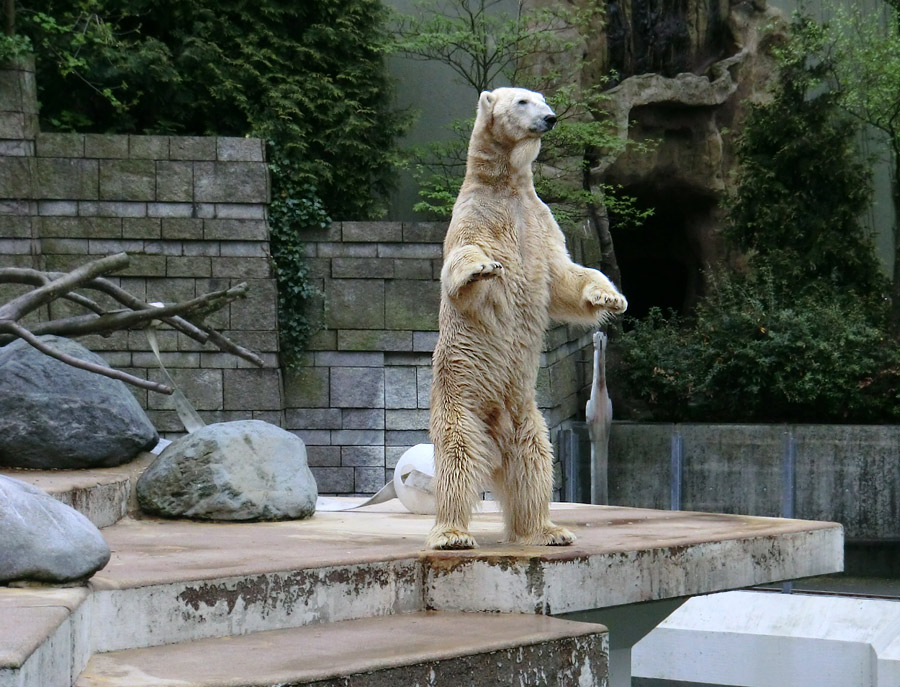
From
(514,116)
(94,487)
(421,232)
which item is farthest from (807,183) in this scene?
(94,487)

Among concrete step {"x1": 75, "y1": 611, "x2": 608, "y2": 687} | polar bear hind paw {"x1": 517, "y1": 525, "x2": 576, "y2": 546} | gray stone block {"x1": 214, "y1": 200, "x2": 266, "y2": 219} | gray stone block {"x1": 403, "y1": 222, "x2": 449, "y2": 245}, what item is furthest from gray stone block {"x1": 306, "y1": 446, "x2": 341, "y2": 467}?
concrete step {"x1": 75, "y1": 611, "x2": 608, "y2": 687}

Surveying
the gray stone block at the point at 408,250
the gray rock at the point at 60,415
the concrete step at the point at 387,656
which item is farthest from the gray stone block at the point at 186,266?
the concrete step at the point at 387,656

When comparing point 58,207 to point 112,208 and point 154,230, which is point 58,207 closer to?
point 112,208

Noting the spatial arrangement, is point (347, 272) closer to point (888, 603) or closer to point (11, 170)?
→ point (11, 170)

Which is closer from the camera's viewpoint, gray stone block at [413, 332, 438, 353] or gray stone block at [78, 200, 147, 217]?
gray stone block at [78, 200, 147, 217]

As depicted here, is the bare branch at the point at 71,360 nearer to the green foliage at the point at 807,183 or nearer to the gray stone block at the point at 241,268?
the gray stone block at the point at 241,268

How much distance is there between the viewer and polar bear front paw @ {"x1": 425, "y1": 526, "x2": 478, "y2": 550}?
4.07 metres

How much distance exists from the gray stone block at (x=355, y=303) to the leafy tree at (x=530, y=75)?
48.3 inches

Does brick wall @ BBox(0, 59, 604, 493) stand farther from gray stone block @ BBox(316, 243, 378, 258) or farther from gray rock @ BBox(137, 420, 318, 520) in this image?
gray rock @ BBox(137, 420, 318, 520)

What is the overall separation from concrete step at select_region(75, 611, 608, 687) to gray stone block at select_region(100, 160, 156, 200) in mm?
7861

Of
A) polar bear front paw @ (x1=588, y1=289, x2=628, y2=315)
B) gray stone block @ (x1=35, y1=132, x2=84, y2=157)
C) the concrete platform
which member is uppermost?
gray stone block @ (x1=35, y1=132, x2=84, y2=157)

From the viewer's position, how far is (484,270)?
3900mm

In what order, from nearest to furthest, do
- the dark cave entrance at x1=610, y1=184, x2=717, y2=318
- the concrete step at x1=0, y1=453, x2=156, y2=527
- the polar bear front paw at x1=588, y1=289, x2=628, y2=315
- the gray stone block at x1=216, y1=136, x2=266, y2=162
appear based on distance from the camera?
1. the polar bear front paw at x1=588, y1=289, x2=628, y2=315
2. the concrete step at x1=0, y1=453, x2=156, y2=527
3. the gray stone block at x1=216, y1=136, x2=266, y2=162
4. the dark cave entrance at x1=610, y1=184, x2=717, y2=318

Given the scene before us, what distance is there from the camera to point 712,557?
175 inches
